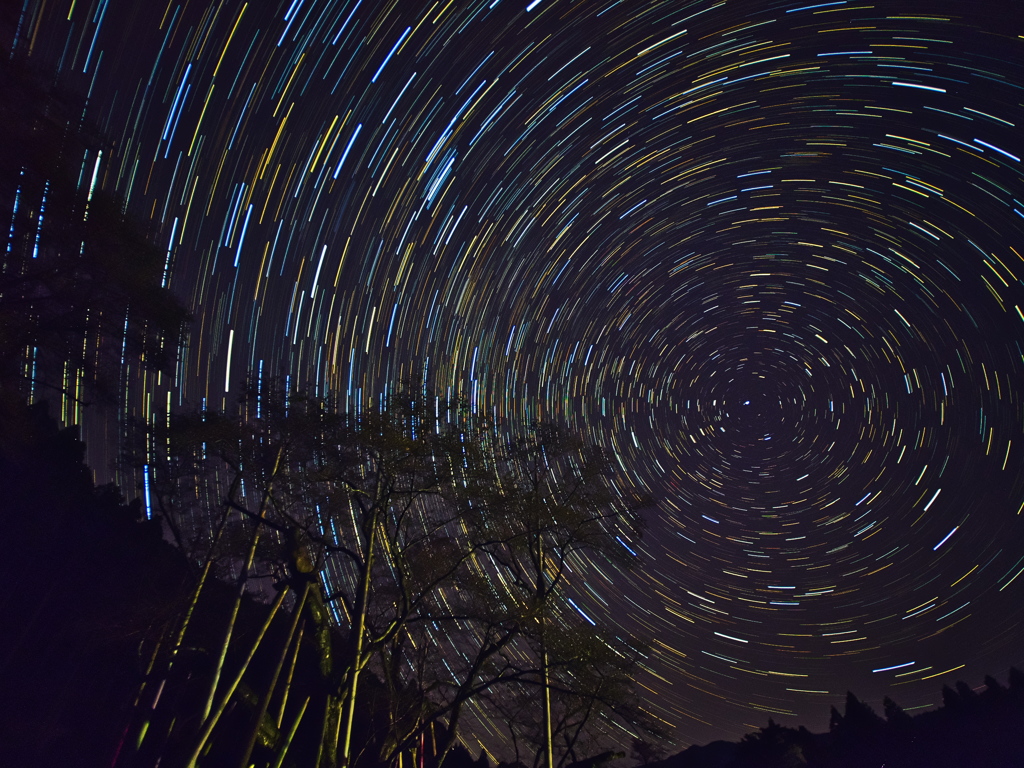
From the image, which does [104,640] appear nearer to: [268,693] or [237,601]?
[237,601]

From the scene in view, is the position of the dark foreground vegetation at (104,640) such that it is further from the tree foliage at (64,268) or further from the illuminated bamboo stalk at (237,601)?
the tree foliage at (64,268)

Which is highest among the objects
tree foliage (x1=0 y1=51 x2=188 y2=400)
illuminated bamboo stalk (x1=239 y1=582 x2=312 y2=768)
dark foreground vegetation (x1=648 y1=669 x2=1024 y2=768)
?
tree foliage (x1=0 y1=51 x2=188 y2=400)

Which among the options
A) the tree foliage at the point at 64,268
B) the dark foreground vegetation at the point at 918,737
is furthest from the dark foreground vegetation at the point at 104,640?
the dark foreground vegetation at the point at 918,737

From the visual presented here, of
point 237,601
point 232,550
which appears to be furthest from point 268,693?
point 232,550

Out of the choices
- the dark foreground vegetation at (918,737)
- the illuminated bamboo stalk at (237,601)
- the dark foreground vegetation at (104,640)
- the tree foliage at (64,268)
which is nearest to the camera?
the tree foliage at (64,268)

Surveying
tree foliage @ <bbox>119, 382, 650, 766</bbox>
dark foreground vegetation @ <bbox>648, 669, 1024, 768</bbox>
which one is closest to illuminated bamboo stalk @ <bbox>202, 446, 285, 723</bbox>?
tree foliage @ <bbox>119, 382, 650, 766</bbox>

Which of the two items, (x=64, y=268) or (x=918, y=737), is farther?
(x=918, y=737)

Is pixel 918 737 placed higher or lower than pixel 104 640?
lower

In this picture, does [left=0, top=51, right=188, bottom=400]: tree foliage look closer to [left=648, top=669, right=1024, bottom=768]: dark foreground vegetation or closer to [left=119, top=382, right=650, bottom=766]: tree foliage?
[left=119, top=382, right=650, bottom=766]: tree foliage

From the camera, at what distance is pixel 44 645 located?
45.6ft

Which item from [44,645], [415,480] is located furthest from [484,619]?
[44,645]

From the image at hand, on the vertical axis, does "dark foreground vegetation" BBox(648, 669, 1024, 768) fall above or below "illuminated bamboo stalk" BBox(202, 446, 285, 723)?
below

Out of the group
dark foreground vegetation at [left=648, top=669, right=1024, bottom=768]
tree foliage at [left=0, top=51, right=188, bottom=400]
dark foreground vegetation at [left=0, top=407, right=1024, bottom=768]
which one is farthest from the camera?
dark foreground vegetation at [left=648, top=669, right=1024, bottom=768]

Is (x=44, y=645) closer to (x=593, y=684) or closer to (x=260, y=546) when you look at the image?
(x=260, y=546)
